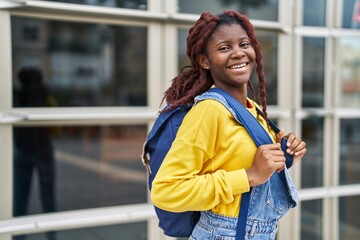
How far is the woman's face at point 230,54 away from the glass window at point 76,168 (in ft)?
4.50

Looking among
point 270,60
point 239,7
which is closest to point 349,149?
point 270,60

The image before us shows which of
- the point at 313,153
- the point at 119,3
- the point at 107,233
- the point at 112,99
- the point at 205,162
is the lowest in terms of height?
the point at 107,233

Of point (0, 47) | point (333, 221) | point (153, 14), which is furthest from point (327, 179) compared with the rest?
point (0, 47)

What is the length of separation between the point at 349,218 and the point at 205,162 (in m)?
2.46

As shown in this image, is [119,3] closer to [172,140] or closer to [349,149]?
[172,140]

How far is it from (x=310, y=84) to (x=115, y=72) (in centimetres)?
140

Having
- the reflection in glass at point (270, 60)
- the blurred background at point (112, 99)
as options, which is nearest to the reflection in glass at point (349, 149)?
the blurred background at point (112, 99)

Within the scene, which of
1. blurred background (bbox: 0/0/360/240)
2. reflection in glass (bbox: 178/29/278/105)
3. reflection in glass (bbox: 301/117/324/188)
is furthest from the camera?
reflection in glass (bbox: 301/117/324/188)

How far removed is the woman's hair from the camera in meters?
1.40

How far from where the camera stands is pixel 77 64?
2.59 metres

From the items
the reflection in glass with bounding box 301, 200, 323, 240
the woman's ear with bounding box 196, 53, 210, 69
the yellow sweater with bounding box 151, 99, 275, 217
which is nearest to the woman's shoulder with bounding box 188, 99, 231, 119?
the yellow sweater with bounding box 151, 99, 275, 217

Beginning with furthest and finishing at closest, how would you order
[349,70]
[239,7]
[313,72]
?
1. [349,70]
2. [313,72]
3. [239,7]

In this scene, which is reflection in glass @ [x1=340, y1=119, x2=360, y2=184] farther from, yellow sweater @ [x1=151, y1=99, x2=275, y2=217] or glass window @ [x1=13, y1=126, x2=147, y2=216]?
yellow sweater @ [x1=151, y1=99, x2=275, y2=217]

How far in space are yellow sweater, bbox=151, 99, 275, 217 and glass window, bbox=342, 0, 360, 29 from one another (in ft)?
7.56
